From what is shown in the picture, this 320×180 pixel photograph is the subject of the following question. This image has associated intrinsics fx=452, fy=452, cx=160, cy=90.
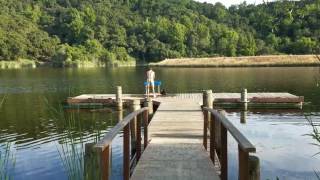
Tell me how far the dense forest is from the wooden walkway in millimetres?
91971

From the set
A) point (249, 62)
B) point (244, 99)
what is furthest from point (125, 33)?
point (244, 99)

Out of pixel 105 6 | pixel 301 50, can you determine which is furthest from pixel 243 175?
pixel 105 6

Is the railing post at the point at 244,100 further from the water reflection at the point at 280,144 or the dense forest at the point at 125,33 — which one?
the dense forest at the point at 125,33

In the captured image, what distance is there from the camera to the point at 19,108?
24.8 meters

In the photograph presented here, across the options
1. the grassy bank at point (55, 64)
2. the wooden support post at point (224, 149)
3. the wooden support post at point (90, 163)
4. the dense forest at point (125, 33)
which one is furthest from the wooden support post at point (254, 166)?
the grassy bank at point (55, 64)

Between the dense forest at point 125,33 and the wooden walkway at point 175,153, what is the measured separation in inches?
3621

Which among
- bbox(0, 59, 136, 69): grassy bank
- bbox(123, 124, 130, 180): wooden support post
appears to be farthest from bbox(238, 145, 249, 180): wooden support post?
bbox(0, 59, 136, 69): grassy bank

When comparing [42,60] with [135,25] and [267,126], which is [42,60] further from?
[267,126]

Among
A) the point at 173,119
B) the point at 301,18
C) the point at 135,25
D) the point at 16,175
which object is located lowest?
the point at 16,175

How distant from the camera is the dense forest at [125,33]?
378 feet

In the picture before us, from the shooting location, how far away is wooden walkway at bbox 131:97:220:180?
7.28 m

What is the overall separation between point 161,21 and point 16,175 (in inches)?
5195

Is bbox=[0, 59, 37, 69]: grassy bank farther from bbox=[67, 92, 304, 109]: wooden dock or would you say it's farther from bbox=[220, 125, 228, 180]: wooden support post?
bbox=[220, 125, 228, 180]: wooden support post

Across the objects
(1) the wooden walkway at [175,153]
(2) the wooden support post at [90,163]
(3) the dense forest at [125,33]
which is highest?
(3) the dense forest at [125,33]
